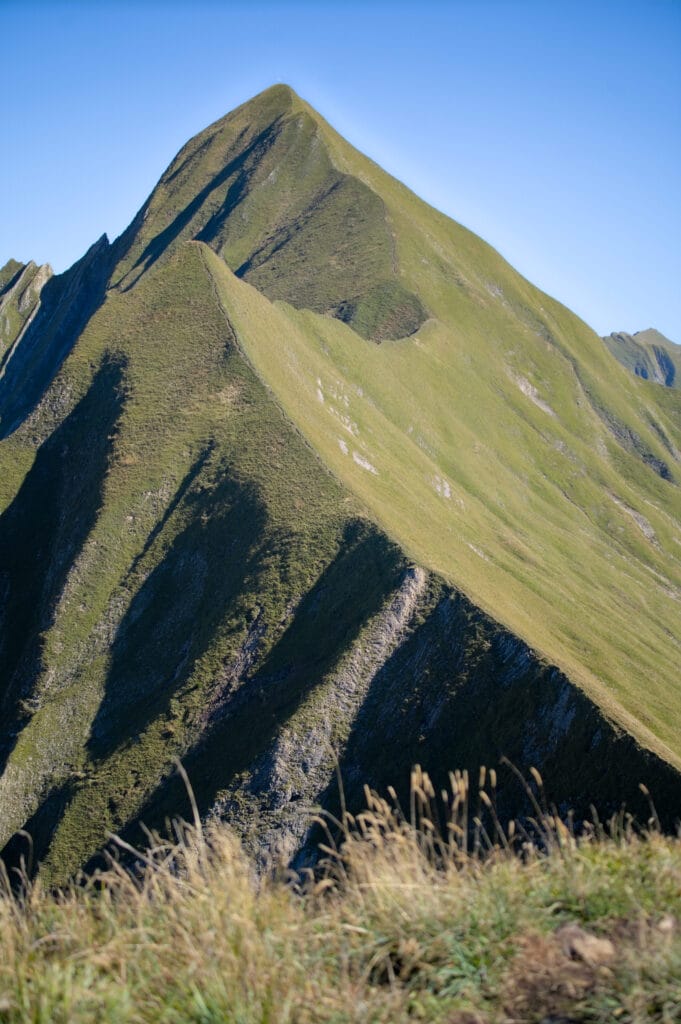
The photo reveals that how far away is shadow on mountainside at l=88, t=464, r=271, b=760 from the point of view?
6284 cm

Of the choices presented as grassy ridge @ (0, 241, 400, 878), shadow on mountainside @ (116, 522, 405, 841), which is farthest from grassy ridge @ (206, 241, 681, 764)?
grassy ridge @ (0, 241, 400, 878)

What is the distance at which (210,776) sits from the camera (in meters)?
54.2

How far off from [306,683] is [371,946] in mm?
48506

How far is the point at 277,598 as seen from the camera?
6262cm

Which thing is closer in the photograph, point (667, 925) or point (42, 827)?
point (667, 925)

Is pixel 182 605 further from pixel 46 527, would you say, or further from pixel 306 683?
pixel 46 527

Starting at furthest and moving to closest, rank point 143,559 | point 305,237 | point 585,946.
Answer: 1. point 305,237
2. point 143,559
3. point 585,946

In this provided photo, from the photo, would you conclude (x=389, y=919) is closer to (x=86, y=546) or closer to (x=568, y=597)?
(x=86, y=546)

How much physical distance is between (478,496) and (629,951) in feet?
343

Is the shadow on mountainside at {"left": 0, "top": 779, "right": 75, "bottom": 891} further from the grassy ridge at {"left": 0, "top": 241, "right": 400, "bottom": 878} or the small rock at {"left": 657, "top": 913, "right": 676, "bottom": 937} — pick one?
the small rock at {"left": 657, "top": 913, "right": 676, "bottom": 937}

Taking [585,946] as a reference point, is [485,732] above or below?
below

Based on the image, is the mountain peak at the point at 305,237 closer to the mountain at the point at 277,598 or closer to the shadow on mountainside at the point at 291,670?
the mountain at the point at 277,598

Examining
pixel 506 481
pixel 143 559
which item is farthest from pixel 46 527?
pixel 506 481

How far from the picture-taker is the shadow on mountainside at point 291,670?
5403 centimetres
